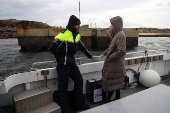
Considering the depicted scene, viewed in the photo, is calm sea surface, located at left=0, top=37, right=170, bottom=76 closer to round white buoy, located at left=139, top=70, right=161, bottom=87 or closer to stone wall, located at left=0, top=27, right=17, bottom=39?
round white buoy, located at left=139, top=70, right=161, bottom=87

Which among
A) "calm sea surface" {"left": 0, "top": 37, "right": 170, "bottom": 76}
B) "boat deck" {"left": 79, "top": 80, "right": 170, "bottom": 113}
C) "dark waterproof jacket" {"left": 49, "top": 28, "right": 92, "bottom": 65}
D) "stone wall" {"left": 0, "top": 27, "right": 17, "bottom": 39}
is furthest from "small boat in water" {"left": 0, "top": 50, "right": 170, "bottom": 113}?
"stone wall" {"left": 0, "top": 27, "right": 17, "bottom": 39}

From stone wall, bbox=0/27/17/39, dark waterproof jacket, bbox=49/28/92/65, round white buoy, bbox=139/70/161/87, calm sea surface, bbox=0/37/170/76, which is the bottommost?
calm sea surface, bbox=0/37/170/76

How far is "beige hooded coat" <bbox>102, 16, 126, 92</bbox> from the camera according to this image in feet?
7.66

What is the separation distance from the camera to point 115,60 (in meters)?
2.46

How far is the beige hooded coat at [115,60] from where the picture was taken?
91.9 inches

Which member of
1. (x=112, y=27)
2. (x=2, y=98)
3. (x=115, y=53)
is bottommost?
(x=2, y=98)

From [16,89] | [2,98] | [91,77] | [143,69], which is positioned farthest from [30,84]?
[143,69]

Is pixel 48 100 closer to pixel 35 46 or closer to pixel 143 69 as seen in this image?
pixel 143 69

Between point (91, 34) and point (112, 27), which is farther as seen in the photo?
point (91, 34)

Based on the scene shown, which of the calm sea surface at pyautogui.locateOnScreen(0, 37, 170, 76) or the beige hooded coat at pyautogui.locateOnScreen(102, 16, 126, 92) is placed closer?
the beige hooded coat at pyautogui.locateOnScreen(102, 16, 126, 92)

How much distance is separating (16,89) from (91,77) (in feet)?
5.69

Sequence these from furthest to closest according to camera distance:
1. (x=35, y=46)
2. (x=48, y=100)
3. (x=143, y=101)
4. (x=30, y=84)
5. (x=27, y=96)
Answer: (x=35, y=46), (x=30, y=84), (x=48, y=100), (x=27, y=96), (x=143, y=101)

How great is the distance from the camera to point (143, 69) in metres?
4.23

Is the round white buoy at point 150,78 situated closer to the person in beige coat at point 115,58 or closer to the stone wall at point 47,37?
the person in beige coat at point 115,58
